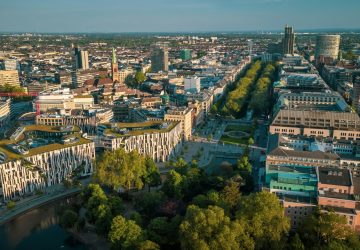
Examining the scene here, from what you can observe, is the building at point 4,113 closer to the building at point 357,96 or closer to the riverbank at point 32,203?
the riverbank at point 32,203

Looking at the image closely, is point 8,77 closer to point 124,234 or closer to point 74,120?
point 74,120

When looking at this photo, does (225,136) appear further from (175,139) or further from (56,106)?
(56,106)

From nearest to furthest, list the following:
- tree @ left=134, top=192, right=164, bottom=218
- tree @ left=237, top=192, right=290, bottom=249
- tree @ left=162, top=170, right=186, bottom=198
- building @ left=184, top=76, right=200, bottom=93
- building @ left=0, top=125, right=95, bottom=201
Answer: tree @ left=237, top=192, right=290, bottom=249 < tree @ left=134, top=192, right=164, bottom=218 < tree @ left=162, top=170, right=186, bottom=198 < building @ left=0, top=125, right=95, bottom=201 < building @ left=184, top=76, right=200, bottom=93

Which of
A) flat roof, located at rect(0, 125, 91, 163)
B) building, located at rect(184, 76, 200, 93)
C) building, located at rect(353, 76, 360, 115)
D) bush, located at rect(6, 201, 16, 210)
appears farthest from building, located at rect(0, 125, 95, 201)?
building, located at rect(353, 76, 360, 115)

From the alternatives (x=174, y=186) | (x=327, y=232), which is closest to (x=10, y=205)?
(x=174, y=186)

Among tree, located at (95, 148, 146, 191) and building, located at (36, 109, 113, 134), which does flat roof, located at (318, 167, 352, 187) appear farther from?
building, located at (36, 109, 113, 134)
